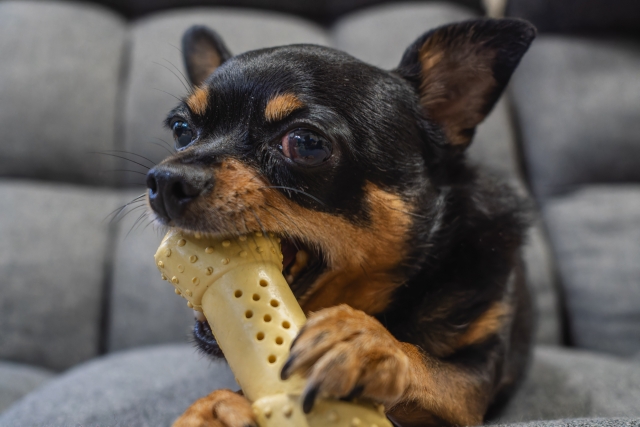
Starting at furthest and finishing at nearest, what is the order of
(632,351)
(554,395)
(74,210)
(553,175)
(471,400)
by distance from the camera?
(553,175), (74,210), (632,351), (554,395), (471,400)

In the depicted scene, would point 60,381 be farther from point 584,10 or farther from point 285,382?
point 584,10

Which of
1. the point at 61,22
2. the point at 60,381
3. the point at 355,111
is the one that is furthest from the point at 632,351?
the point at 61,22

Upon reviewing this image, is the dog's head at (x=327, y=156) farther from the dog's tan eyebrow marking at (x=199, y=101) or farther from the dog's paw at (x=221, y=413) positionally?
the dog's paw at (x=221, y=413)

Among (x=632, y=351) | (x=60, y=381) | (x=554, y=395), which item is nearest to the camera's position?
(x=554, y=395)

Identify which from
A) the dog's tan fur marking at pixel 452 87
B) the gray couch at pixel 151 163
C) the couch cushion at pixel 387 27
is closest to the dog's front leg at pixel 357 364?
the dog's tan fur marking at pixel 452 87

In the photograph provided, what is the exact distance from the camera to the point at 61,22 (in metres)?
2.51

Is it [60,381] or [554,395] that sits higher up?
[554,395]

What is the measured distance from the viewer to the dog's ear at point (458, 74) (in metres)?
1.24

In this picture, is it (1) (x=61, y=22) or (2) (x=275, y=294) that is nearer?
(2) (x=275, y=294)

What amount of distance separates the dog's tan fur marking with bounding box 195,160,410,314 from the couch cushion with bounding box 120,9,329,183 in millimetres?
1433

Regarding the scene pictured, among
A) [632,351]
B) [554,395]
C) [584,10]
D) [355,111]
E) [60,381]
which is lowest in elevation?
[60,381]

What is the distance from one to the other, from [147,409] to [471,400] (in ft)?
2.72

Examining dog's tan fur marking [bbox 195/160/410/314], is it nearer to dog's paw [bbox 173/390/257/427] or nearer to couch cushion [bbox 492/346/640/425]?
dog's paw [bbox 173/390/257/427]

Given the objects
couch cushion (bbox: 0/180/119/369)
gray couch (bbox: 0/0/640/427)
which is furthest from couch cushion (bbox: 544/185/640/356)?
couch cushion (bbox: 0/180/119/369)
